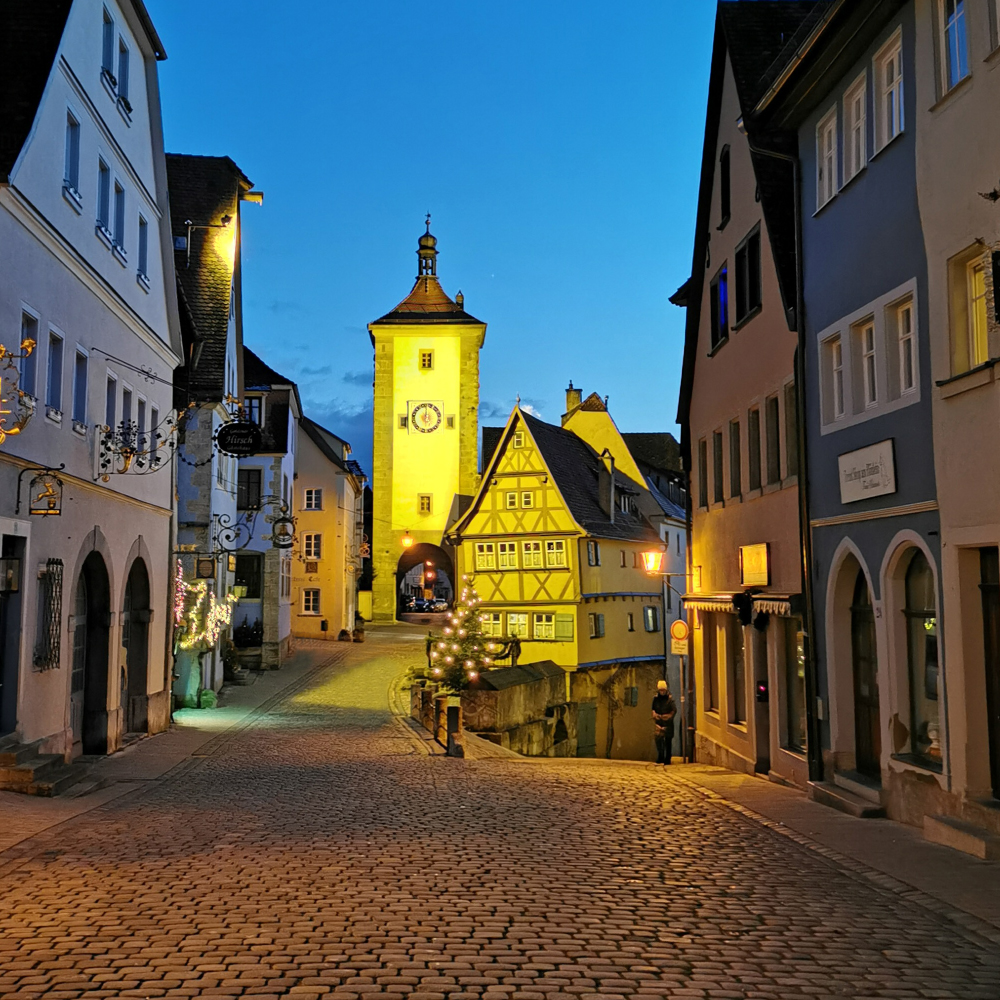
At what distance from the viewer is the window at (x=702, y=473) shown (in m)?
22.4

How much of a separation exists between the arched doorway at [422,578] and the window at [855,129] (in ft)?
163

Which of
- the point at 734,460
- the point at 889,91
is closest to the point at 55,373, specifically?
the point at 889,91

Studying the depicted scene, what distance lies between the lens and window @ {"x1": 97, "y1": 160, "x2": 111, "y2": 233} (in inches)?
672

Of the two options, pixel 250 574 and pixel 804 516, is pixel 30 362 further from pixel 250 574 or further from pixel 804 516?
pixel 250 574

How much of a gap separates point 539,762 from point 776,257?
9.03m

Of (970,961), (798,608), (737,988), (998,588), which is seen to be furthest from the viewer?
(798,608)

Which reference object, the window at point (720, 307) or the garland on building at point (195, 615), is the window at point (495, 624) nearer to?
the garland on building at point (195, 615)

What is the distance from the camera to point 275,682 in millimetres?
33938

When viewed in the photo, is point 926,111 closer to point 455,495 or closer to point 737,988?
point 737,988

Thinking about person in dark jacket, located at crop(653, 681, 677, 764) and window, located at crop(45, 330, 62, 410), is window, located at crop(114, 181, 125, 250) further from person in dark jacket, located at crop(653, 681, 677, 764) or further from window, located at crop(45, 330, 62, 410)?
person in dark jacket, located at crop(653, 681, 677, 764)

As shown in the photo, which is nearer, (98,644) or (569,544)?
(98,644)

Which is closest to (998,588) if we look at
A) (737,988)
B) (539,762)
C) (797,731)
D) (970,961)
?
(970,961)

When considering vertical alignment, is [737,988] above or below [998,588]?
below

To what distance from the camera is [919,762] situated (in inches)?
472
